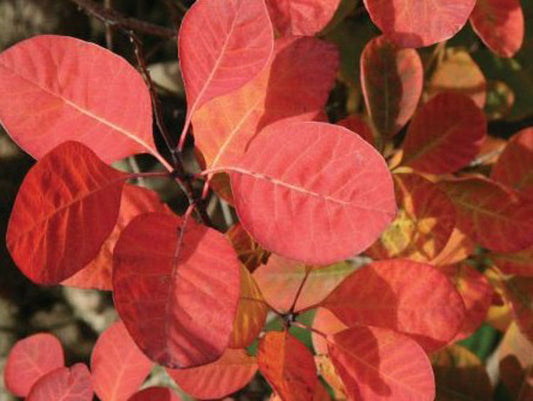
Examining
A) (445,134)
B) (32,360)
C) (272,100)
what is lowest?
(32,360)

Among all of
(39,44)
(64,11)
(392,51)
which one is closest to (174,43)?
(64,11)

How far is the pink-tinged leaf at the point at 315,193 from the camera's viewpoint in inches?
18.0

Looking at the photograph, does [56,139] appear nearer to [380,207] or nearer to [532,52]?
[380,207]

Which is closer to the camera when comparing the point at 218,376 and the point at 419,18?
the point at 419,18

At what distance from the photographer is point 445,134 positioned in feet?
2.43

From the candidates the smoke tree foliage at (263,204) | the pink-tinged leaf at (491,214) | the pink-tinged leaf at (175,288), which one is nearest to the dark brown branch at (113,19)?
the smoke tree foliage at (263,204)

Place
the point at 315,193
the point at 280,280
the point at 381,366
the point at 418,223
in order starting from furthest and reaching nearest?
1. the point at 280,280
2. the point at 418,223
3. the point at 381,366
4. the point at 315,193

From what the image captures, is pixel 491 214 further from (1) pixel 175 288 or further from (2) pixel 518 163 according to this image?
(1) pixel 175 288

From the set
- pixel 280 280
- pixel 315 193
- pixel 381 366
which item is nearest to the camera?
pixel 315 193

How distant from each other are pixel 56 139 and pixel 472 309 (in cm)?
52

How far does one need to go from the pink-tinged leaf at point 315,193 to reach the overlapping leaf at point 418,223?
0.23 m

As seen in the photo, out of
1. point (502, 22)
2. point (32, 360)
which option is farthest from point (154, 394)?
point (502, 22)

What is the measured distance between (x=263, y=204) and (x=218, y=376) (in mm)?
289

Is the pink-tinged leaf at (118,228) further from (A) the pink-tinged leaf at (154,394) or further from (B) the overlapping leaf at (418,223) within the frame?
(B) the overlapping leaf at (418,223)
